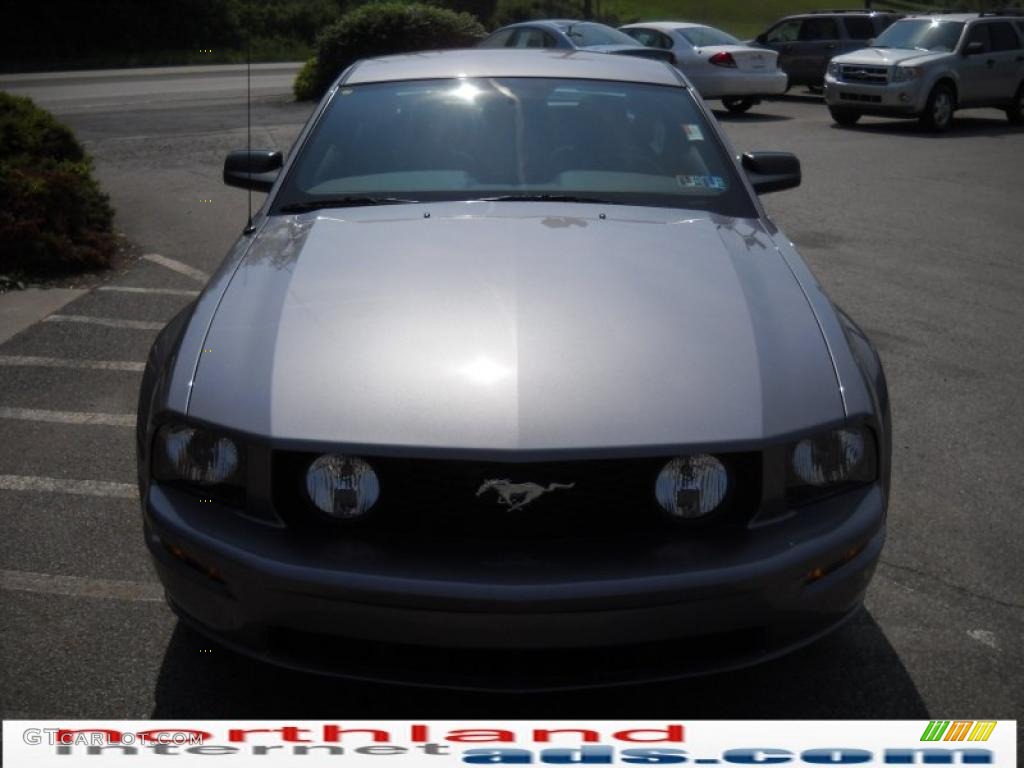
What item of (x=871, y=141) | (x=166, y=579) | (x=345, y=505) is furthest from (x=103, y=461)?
(x=871, y=141)

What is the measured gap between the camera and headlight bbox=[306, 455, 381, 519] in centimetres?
302

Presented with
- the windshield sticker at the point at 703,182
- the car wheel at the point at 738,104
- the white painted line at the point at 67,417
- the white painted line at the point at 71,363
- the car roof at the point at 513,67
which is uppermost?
the car roof at the point at 513,67

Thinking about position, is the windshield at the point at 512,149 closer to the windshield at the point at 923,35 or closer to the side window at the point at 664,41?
the windshield at the point at 923,35

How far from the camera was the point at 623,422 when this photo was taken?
2998mm

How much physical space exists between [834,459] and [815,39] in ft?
74.2

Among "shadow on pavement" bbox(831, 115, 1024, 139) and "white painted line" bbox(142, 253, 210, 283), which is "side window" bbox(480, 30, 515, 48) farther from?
"white painted line" bbox(142, 253, 210, 283)

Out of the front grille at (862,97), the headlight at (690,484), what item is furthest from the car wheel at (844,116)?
the headlight at (690,484)

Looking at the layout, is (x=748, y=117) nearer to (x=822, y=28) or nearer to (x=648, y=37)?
(x=648, y=37)

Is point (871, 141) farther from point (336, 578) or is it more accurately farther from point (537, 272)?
point (336, 578)

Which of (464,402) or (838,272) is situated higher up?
(464,402)

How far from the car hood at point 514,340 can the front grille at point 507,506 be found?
8 centimetres

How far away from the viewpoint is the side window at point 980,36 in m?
19.8
